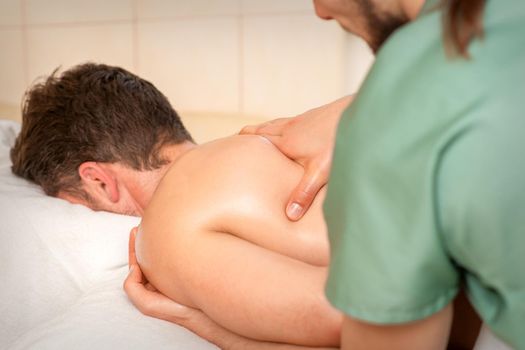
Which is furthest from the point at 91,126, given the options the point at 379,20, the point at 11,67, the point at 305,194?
the point at 11,67

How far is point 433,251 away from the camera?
0.55 metres

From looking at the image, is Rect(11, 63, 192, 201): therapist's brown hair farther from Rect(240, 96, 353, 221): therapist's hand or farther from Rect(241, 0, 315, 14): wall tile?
Rect(241, 0, 315, 14): wall tile

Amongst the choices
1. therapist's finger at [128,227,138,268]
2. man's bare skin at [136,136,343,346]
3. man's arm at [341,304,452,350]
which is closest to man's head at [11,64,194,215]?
therapist's finger at [128,227,138,268]

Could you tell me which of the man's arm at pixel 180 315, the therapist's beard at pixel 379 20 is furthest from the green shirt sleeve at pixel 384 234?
the man's arm at pixel 180 315

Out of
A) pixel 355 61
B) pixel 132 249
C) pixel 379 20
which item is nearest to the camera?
pixel 379 20

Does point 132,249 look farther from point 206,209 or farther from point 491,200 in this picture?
point 491,200

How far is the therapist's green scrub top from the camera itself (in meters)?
0.51

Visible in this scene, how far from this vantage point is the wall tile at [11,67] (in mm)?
2477

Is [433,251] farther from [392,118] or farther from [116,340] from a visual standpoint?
[116,340]

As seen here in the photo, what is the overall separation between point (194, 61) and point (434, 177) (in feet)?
5.61

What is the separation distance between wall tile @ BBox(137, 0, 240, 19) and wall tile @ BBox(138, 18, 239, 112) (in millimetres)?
26

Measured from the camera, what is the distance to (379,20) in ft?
2.47

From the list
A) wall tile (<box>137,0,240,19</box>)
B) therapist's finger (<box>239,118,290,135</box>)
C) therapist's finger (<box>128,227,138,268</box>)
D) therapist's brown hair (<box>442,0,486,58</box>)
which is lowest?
therapist's finger (<box>128,227,138,268</box>)

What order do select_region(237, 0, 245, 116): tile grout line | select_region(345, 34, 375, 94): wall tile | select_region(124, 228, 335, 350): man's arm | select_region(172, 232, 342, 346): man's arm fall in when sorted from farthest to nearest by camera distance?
select_region(237, 0, 245, 116): tile grout line < select_region(345, 34, 375, 94): wall tile < select_region(124, 228, 335, 350): man's arm < select_region(172, 232, 342, 346): man's arm
